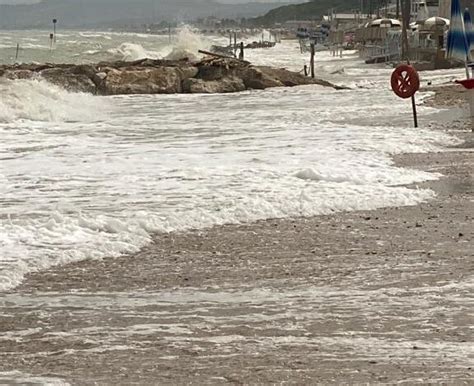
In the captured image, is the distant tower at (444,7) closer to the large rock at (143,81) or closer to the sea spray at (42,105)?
the large rock at (143,81)

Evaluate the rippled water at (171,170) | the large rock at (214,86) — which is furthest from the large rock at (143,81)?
the rippled water at (171,170)

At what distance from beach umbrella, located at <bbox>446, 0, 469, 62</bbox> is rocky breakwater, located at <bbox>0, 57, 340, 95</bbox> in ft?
51.2

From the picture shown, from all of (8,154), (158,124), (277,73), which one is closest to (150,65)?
(277,73)

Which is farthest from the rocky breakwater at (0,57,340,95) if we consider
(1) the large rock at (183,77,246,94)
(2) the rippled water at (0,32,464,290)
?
(2) the rippled water at (0,32,464,290)

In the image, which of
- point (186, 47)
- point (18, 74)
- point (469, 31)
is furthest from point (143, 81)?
point (186, 47)

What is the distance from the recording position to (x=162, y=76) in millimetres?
32656

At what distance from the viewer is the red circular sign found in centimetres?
1844

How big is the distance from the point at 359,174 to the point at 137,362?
22.7 ft

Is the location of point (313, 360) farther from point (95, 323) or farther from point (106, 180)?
point (106, 180)

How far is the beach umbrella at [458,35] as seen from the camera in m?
17.2

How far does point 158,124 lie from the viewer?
789 inches

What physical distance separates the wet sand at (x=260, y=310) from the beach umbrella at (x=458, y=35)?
373 inches

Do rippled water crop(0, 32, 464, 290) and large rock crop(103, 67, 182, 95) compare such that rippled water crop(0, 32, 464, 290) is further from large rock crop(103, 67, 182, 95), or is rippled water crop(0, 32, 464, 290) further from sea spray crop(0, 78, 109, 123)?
large rock crop(103, 67, 182, 95)

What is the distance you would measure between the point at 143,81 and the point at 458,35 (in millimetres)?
16972
